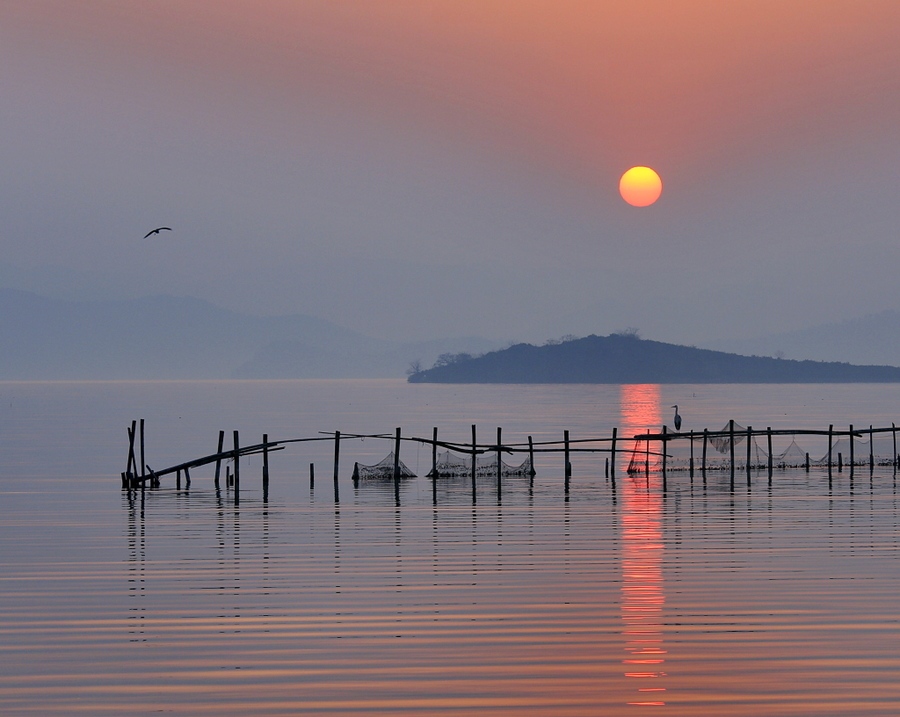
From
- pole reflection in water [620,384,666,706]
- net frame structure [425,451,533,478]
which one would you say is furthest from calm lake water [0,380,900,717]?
net frame structure [425,451,533,478]

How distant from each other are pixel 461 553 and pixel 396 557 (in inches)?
57.0

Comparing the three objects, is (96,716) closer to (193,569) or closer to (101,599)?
(101,599)

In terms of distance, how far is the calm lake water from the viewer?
12.1 m

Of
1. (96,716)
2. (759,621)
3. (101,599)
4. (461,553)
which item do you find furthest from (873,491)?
(96,716)

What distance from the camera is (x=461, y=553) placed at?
22.6 metres

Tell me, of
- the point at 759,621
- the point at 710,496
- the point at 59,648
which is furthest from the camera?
the point at 710,496

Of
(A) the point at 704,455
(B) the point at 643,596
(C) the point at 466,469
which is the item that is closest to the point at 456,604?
(B) the point at 643,596

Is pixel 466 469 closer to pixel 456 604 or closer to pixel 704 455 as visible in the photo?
pixel 704 455

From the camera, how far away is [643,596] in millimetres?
17469

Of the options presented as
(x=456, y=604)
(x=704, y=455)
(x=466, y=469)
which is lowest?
(x=466, y=469)

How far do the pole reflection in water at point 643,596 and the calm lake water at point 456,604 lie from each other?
0.18 feet

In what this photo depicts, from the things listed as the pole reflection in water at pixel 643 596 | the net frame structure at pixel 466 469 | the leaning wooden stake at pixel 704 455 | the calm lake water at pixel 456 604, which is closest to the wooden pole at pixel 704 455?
the leaning wooden stake at pixel 704 455

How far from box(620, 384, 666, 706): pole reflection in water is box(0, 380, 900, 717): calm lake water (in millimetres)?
55

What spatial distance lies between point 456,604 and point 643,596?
312 centimetres
